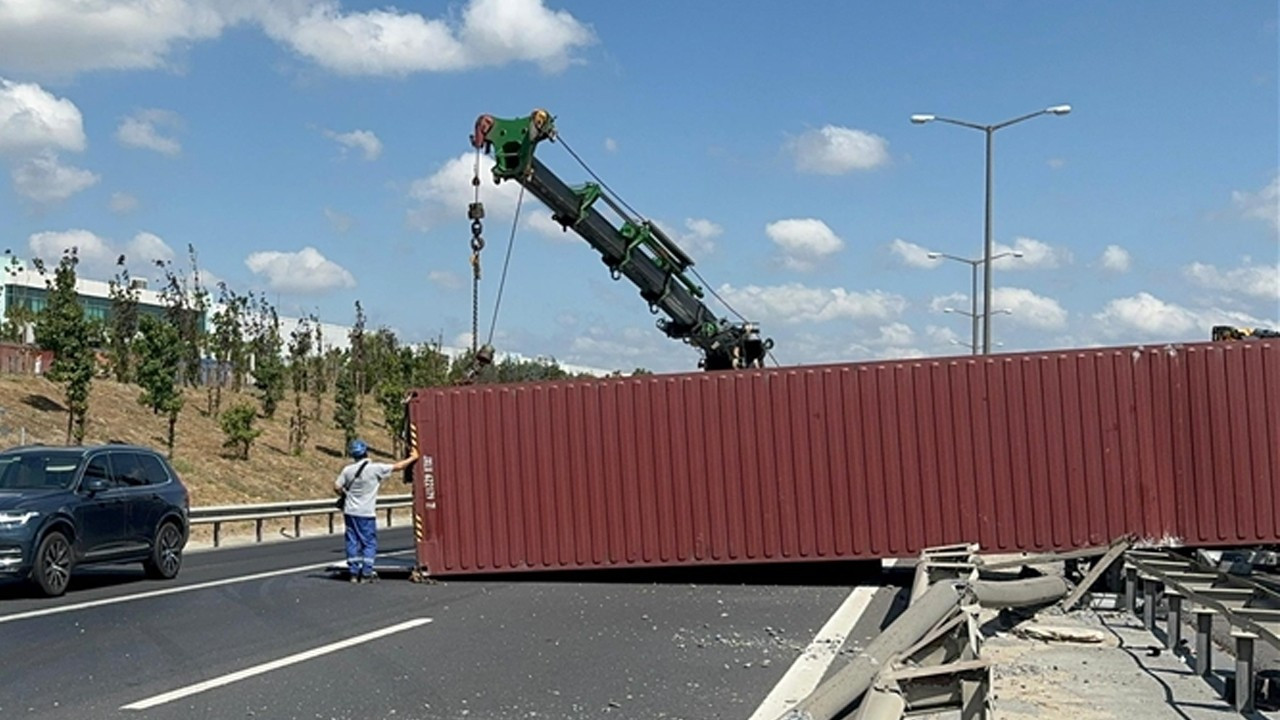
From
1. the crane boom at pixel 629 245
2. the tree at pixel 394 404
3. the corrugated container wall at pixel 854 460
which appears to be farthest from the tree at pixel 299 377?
the corrugated container wall at pixel 854 460

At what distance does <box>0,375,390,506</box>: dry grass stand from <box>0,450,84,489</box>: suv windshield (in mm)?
14265

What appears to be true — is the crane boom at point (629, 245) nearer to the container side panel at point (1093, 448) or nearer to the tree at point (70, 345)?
the container side panel at point (1093, 448)

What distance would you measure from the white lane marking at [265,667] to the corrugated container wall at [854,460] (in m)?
4.60

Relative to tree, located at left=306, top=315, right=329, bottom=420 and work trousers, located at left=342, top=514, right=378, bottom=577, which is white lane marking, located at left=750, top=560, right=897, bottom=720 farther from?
tree, located at left=306, top=315, right=329, bottom=420

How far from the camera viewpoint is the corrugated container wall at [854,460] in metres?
15.6

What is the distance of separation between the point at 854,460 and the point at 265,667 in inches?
334

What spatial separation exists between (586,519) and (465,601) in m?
2.69

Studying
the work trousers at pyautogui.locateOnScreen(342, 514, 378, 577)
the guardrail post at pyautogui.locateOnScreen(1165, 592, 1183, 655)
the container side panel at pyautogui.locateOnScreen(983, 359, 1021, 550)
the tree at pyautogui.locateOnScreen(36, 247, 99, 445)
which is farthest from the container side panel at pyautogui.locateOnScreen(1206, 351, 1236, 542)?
the tree at pyautogui.locateOnScreen(36, 247, 99, 445)

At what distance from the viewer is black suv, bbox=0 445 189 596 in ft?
44.1

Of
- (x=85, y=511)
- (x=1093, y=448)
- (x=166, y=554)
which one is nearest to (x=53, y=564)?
(x=85, y=511)

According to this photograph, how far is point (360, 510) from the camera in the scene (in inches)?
605

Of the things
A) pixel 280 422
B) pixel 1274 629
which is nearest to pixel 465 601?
pixel 1274 629

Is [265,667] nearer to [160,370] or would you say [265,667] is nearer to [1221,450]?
[1221,450]

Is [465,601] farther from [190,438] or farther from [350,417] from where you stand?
[350,417]
